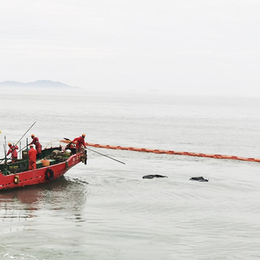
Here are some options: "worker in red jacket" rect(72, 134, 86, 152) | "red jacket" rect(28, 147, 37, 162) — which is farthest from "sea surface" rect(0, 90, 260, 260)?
"worker in red jacket" rect(72, 134, 86, 152)

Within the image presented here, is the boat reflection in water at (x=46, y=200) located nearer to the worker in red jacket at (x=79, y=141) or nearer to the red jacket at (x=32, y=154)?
the red jacket at (x=32, y=154)

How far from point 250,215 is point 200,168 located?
12118 mm

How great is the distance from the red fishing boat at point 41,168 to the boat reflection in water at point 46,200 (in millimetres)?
366

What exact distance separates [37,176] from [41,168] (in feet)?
1.47

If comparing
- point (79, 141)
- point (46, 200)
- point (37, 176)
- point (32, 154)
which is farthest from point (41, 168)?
point (79, 141)

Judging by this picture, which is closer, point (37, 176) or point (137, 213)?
point (137, 213)

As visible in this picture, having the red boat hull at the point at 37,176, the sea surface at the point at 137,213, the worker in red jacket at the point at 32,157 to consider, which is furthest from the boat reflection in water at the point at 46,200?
the worker in red jacket at the point at 32,157

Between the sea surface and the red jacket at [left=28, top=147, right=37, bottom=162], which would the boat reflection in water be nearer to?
the sea surface

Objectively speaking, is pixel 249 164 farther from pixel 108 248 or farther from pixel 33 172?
pixel 108 248

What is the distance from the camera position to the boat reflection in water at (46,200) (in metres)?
18.9

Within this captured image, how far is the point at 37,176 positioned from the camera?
77.5ft

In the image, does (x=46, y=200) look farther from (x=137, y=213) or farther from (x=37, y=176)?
(x=137, y=213)

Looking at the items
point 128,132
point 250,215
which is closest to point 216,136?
point 128,132

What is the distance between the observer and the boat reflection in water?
1889cm
